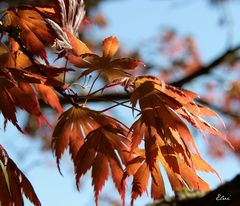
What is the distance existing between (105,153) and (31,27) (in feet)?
1.14

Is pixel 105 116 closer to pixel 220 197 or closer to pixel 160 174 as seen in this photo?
pixel 160 174

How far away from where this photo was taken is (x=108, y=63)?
3.49ft

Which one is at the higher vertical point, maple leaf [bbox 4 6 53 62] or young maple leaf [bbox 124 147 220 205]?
maple leaf [bbox 4 6 53 62]

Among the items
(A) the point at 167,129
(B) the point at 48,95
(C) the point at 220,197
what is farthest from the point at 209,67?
(C) the point at 220,197

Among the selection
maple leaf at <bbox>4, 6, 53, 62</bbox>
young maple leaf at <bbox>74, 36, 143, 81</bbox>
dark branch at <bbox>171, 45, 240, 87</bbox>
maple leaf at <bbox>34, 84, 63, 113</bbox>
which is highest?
maple leaf at <bbox>4, 6, 53, 62</bbox>

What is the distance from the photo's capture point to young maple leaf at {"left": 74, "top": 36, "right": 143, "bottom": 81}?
103 cm

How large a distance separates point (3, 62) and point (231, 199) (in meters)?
0.81

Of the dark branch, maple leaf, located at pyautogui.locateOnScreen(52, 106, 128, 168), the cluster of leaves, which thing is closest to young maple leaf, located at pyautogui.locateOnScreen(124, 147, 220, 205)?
the cluster of leaves

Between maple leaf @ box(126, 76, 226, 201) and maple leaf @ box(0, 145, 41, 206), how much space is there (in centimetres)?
22

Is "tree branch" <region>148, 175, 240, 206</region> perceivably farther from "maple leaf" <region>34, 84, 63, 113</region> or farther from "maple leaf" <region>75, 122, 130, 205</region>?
"maple leaf" <region>34, 84, 63, 113</region>

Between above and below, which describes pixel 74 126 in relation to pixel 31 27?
below

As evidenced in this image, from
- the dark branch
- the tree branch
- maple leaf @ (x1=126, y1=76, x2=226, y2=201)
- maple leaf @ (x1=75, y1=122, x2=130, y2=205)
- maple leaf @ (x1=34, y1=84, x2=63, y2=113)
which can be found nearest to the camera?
the tree branch

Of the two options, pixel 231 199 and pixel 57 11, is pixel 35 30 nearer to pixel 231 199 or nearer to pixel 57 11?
pixel 57 11

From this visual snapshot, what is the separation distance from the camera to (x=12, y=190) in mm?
1014
